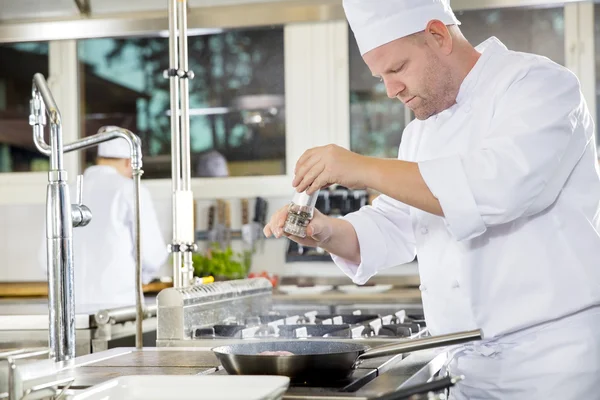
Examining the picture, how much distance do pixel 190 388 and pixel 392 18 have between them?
2.80 ft

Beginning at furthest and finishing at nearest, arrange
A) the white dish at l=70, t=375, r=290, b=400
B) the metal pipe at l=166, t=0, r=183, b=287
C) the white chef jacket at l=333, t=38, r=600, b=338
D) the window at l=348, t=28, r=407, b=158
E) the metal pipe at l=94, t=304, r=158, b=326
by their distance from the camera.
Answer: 1. the window at l=348, t=28, r=407, b=158
2. the metal pipe at l=94, t=304, r=158, b=326
3. the metal pipe at l=166, t=0, r=183, b=287
4. the white chef jacket at l=333, t=38, r=600, b=338
5. the white dish at l=70, t=375, r=290, b=400

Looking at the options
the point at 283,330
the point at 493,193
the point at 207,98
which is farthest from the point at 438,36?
the point at 207,98

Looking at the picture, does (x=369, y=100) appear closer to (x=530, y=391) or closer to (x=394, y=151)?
(x=394, y=151)

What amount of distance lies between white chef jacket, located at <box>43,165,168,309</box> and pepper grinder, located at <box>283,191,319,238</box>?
7.72 feet

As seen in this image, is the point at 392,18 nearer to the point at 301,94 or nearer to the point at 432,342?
the point at 432,342

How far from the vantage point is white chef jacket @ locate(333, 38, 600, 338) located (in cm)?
150

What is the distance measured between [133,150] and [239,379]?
0.95 meters

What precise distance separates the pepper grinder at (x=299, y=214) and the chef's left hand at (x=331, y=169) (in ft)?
0.19

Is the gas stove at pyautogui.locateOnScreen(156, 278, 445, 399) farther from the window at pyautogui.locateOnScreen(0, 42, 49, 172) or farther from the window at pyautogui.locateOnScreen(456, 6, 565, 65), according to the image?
the window at pyautogui.locateOnScreen(0, 42, 49, 172)

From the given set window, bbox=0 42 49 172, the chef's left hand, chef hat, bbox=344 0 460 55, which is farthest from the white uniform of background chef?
the chef's left hand

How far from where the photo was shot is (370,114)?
16.3 ft

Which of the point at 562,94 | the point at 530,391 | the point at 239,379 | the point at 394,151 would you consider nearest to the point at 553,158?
the point at 562,94

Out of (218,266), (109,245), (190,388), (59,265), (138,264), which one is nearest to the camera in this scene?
(190,388)

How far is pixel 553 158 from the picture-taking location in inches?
59.8
